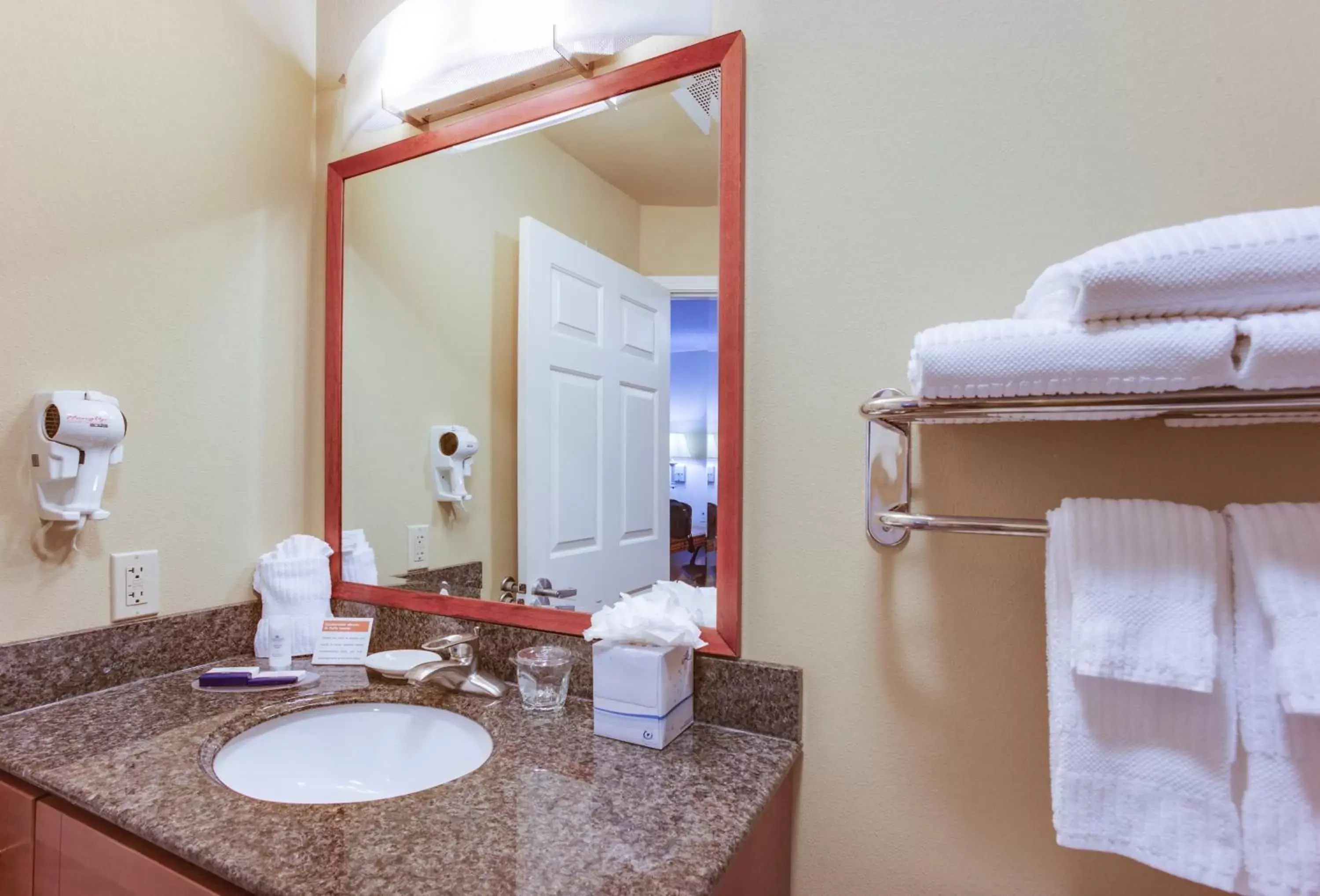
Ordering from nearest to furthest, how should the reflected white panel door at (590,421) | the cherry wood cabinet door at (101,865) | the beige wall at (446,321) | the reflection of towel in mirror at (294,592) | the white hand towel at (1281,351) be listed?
1. the white hand towel at (1281,351)
2. the cherry wood cabinet door at (101,865)
3. the reflected white panel door at (590,421)
4. the beige wall at (446,321)
5. the reflection of towel in mirror at (294,592)

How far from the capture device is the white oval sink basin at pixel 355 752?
0.93 metres

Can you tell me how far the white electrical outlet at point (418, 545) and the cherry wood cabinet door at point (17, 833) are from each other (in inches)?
22.8

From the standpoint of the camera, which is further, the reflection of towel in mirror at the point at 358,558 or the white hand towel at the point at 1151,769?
the reflection of towel in mirror at the point at 358,558

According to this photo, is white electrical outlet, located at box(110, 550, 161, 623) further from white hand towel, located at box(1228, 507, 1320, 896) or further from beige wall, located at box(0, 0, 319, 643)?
white hand towel, located at box(1228, 507, 1320, 896)

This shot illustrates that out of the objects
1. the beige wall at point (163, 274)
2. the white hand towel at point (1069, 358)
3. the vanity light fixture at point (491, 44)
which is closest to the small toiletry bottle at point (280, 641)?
the beige wall at point (163, 274)

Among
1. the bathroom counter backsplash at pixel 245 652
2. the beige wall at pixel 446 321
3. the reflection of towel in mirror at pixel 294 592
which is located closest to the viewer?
the bathroom counter backsplash at pixel 245 652

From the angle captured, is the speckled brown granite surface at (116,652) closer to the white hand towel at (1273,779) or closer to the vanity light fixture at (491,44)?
the vanity light fixture at (491,44)

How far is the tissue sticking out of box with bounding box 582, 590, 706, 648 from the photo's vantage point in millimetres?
862

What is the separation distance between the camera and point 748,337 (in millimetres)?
939

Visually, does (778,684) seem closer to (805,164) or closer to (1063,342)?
(1063,342)

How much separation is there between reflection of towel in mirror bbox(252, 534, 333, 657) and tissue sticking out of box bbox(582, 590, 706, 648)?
65 centimetres

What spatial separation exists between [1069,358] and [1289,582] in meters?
0.25

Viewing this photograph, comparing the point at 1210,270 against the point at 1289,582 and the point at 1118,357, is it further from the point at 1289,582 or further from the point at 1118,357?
the point at 1289,582

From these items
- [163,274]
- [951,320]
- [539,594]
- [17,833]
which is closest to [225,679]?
[17,833]
